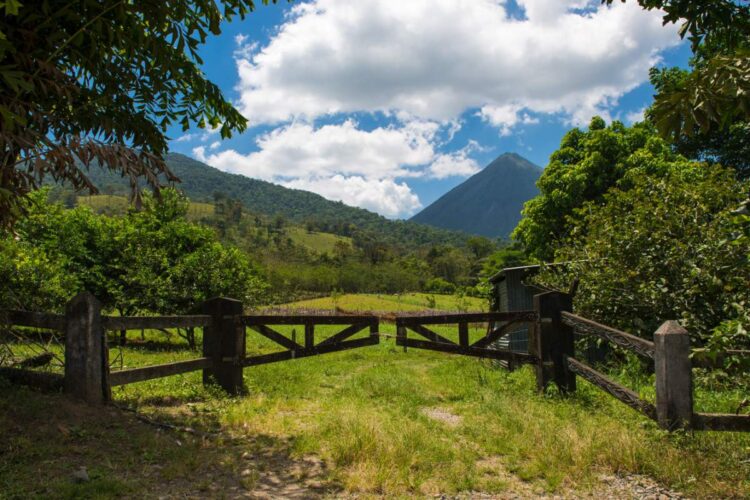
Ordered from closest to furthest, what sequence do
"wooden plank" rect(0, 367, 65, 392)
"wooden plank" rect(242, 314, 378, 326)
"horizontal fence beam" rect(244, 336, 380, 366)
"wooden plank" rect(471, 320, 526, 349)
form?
1. "wooden plank" rect(0, 367, 65, 392)
2. "wooden plank" rect(471, 320, 526, 349)
3. "wooden plank" rect(242, 314, 378, 326)
4. "horizontal fence beam" rect(244, 336, 380, 366)

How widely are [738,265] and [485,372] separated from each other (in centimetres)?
504

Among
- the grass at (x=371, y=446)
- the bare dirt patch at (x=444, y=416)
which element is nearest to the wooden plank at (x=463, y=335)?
the grass at (x=371, y=446)

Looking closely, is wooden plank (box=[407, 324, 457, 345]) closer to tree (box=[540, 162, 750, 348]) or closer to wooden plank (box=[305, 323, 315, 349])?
wooden plank (box=[305, 323, 315, 349])

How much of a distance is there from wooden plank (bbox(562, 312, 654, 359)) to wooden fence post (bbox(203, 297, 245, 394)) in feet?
16.5

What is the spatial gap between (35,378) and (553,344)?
6805mm

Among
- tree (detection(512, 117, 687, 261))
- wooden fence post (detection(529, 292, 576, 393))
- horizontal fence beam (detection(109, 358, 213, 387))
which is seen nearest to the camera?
horizontal fence beam (detection(109, 358, 213, 387))

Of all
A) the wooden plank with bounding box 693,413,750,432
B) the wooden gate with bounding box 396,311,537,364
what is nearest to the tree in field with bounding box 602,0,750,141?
the wooden plank with bounding box 693,413,750,432

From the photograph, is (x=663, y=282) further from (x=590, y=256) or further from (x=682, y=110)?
(x=682, y=110)

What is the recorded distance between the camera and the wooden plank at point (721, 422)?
4.39 m

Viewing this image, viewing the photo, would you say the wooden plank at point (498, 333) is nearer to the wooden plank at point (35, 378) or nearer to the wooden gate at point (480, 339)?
the wooden gate at point (480, 339)

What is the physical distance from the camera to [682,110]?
4.27m

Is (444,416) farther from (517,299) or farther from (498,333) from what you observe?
(517,299)

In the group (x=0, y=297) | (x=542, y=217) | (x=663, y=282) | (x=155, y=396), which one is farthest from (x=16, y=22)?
(x=542, y=217)

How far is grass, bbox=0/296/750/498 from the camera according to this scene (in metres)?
3.99
